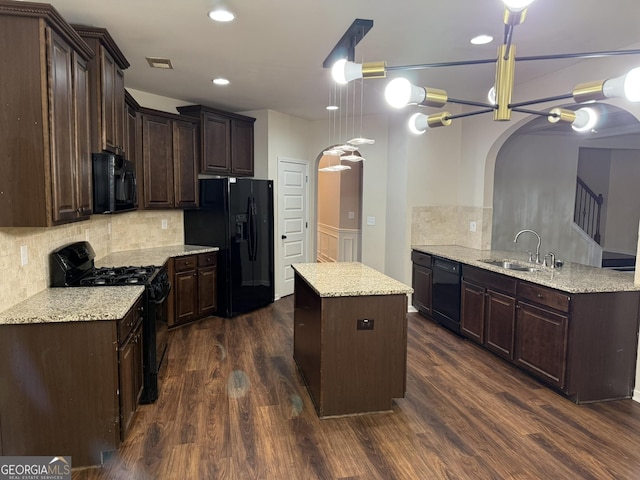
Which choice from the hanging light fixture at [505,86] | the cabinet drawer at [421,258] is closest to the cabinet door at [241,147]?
the cabinet drawer at [421,258]

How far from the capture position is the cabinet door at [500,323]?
359 centimetres

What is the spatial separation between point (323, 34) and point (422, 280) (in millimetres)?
3173

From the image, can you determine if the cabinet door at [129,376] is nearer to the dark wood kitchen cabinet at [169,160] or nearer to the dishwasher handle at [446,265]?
the dark wood kitchen cabinet at [169,160]

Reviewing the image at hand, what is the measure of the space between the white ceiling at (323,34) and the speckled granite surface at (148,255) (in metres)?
1.78

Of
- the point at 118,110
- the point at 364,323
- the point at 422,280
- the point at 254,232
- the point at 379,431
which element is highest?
the point at 118,110

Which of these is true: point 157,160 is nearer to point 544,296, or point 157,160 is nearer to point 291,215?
point 291,215

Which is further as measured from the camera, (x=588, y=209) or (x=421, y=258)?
(x=588, y=209)

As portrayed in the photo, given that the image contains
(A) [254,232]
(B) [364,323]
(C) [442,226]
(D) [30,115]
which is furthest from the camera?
(C) [442,226]

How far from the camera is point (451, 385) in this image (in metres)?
3.35

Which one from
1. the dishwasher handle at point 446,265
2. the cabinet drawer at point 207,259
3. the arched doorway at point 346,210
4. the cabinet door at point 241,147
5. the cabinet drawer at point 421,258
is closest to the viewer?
the dishwasher handle at point 446,265

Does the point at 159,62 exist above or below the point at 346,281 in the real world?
above

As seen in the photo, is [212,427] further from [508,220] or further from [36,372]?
[508,220]

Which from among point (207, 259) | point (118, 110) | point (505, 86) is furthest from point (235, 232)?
point (505, 86)

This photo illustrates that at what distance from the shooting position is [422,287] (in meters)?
5.12
